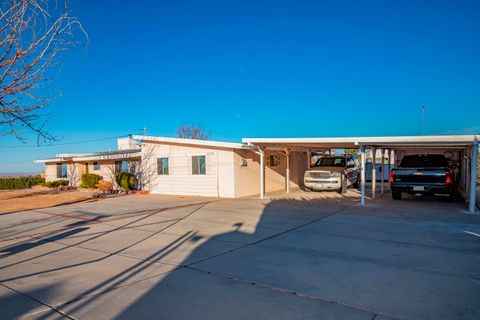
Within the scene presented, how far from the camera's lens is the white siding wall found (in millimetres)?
16047

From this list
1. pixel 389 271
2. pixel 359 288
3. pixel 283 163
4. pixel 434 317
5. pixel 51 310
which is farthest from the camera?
pixel 283 163

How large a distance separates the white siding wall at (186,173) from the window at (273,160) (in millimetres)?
3654

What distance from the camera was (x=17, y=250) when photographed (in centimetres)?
684

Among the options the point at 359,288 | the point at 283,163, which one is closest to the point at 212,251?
the point at 359,288

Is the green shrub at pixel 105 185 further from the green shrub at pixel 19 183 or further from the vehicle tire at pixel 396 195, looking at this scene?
the vehicle tire at pixel 396 195

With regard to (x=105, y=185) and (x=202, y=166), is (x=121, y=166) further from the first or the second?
(x=202, y=166)

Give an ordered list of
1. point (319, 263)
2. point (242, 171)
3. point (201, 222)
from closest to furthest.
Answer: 1. point (319, 263)
2. point (201, 222)
3. point (242, 171)

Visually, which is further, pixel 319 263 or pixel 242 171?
pixel 242 171

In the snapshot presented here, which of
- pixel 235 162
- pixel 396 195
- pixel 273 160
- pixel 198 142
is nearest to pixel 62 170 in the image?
pixel 198 142

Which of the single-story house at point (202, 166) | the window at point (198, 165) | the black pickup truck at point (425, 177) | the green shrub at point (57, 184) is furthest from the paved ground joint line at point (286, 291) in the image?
the green shrub at point (57, 184)

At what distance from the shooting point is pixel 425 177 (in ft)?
39.3

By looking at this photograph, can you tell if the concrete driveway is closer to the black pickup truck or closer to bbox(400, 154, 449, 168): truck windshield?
the black pickup truck

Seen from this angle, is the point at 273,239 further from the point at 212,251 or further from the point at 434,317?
the point at 434,317

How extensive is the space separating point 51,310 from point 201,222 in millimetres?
5693
